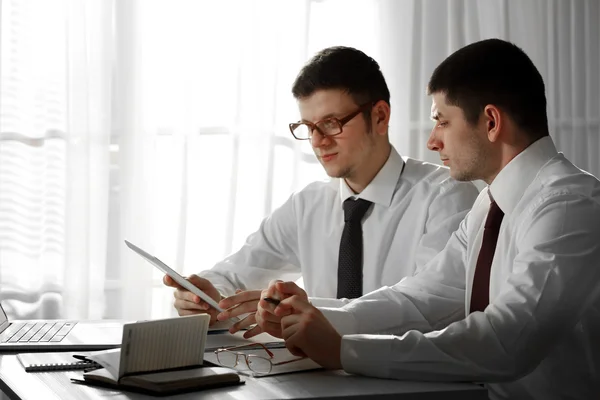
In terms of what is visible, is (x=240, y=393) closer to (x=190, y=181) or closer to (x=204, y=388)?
(x=204, y=388)

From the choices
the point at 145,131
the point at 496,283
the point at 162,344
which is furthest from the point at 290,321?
the point at 145,131

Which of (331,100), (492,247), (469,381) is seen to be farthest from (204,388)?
(331,100)

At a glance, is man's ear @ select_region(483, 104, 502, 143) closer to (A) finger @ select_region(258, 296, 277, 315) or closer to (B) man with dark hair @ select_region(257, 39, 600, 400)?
(B) man with dark hair @ select_region(257, 39, 600, 400)

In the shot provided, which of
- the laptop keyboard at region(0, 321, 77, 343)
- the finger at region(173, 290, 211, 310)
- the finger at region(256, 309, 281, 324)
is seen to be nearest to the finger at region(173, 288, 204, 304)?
the finger at region(173, 290, 211, 310)

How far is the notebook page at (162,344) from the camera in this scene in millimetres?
1461

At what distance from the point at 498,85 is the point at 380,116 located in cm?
78

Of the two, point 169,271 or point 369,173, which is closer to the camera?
point 169,271

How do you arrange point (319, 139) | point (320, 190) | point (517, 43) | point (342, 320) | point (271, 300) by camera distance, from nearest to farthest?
point (271, 300), point (342, 320), point (319, 139), point (320, 190), point (517, 43)

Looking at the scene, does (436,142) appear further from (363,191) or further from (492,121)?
(363,191)

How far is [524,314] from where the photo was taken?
1.56 m

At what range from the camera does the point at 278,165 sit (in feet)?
→ 12.0

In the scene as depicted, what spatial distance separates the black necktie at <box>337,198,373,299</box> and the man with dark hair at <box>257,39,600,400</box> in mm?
463

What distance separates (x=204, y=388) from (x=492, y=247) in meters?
0.75

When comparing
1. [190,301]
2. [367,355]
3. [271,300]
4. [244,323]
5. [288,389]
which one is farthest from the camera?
[190,301]
